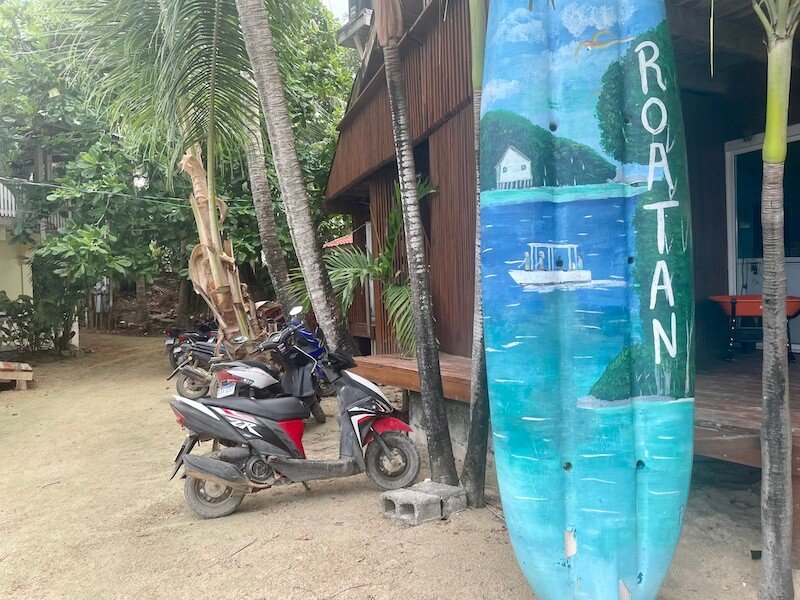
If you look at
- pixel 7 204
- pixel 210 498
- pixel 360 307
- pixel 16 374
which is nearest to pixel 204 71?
pixel 210 498

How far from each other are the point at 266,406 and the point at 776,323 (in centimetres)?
326

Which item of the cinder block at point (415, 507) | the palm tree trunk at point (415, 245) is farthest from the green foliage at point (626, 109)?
the cinder block at point (415, 507)

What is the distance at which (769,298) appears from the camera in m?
2.57

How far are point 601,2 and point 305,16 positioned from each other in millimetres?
5406

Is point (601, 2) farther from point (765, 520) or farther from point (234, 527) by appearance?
point (234, 527)

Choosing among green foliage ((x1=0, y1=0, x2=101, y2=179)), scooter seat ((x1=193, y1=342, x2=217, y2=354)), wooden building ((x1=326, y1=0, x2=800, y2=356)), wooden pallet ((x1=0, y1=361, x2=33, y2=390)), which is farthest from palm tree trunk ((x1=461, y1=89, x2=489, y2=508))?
green foliage ((x1=0, y1=0, x2=101, y2=179))

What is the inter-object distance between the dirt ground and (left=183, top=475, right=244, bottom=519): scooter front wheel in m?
0.09

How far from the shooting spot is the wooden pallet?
10367mm

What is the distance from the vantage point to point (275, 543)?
387cm

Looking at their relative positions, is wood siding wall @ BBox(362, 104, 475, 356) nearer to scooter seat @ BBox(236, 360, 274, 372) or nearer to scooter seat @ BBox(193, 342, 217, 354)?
scooter seat @ BBox(236, 360, 274, 372)

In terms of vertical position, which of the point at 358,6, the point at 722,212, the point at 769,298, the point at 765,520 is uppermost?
the point at 358,6

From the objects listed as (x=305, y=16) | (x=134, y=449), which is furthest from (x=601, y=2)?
(x=134, y=449)

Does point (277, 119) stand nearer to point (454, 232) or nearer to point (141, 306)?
point (454, 232)

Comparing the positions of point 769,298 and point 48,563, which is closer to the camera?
point 769,298
